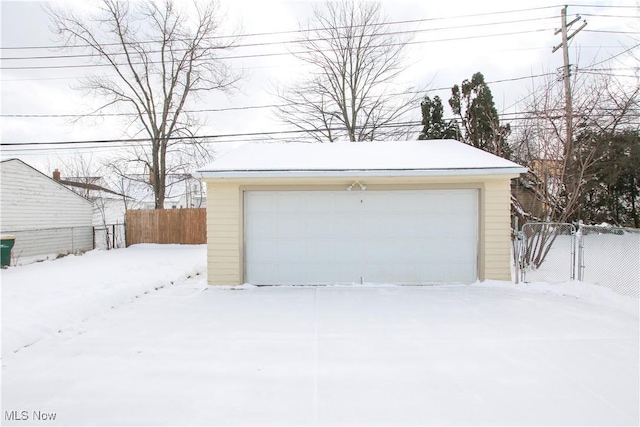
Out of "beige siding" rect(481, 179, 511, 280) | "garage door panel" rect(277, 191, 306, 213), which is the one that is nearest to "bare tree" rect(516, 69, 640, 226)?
"beige siding" rect(481, 179, 511, 280)

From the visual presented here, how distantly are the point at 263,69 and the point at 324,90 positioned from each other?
3704 mm

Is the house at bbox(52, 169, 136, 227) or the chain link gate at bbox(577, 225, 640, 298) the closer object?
the chain link gate at bbox(577, 225, 640, 298)

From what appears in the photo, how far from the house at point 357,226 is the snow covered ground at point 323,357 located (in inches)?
25.9

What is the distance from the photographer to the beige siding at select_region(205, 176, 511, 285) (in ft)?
23.0

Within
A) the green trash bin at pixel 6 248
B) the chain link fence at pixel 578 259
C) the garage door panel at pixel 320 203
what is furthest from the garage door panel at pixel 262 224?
the green trash bin at pixel 6 248

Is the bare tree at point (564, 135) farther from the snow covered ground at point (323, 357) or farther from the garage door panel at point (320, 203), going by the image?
the garage door panel at point (320, 203)

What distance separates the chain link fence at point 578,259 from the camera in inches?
262

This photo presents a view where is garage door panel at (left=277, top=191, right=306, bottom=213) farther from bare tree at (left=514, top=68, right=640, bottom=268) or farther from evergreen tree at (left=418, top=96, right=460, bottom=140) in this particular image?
evergreen tree at (left=418, top=96, right=460, bottom=140)

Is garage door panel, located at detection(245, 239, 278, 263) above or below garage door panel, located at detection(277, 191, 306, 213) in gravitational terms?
below

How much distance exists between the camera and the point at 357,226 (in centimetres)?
717

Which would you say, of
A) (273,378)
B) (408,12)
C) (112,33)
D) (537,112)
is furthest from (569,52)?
(112,33)

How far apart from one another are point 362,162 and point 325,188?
3.18 ft

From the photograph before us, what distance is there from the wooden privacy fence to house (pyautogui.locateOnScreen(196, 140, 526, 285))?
9.24 meters

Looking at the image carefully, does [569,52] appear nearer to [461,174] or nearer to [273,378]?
[461,174]
